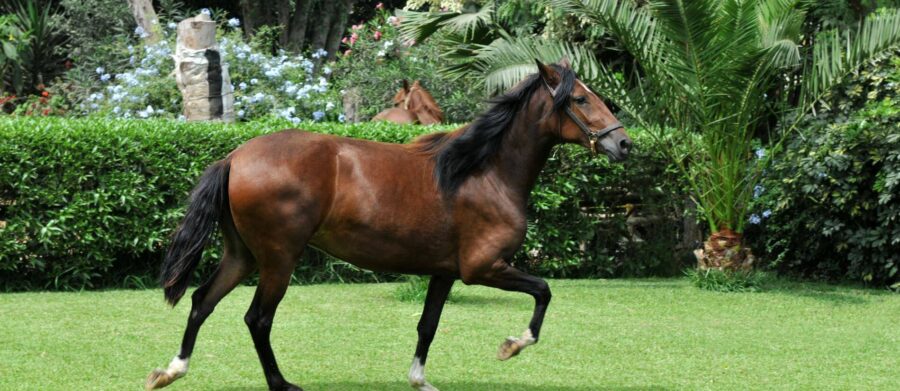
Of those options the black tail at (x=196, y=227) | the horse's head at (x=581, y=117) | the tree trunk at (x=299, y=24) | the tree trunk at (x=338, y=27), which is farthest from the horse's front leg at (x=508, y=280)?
the tree trunk at (x=338, y=27)

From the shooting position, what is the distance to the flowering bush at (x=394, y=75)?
15.5m

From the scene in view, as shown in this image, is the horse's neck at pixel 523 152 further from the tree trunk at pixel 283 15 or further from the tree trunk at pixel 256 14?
the tree trunk at pixel 256 14

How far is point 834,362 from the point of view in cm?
742

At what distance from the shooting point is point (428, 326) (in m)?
6.29

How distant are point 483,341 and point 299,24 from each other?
18129 millimetres

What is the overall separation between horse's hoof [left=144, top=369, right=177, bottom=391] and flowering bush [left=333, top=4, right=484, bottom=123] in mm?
9502

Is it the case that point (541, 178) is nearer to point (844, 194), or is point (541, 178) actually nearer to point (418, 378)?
point (844, 194)

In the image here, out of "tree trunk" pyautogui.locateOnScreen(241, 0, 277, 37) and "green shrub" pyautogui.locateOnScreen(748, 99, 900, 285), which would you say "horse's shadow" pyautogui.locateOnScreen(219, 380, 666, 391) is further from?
"tree trunk" pyautogui.locateOnScreen(241, 0, 277, 37)

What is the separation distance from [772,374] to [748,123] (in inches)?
171

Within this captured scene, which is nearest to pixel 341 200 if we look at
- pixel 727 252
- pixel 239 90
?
pixel 727 252

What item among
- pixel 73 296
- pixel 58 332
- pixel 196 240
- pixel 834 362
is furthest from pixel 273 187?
pixel 73 296

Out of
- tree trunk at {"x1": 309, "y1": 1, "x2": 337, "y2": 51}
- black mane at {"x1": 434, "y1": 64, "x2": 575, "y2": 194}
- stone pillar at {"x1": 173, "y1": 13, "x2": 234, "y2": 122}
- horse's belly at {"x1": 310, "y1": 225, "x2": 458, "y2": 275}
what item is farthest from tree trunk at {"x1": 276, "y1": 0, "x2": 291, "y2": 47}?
horse's belly at {"x1": 310, "y1": 225, "x2": 458, "y2": 275}

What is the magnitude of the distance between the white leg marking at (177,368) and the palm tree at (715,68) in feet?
18.3

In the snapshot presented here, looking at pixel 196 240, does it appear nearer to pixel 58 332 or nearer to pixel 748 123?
pixel 58 332
